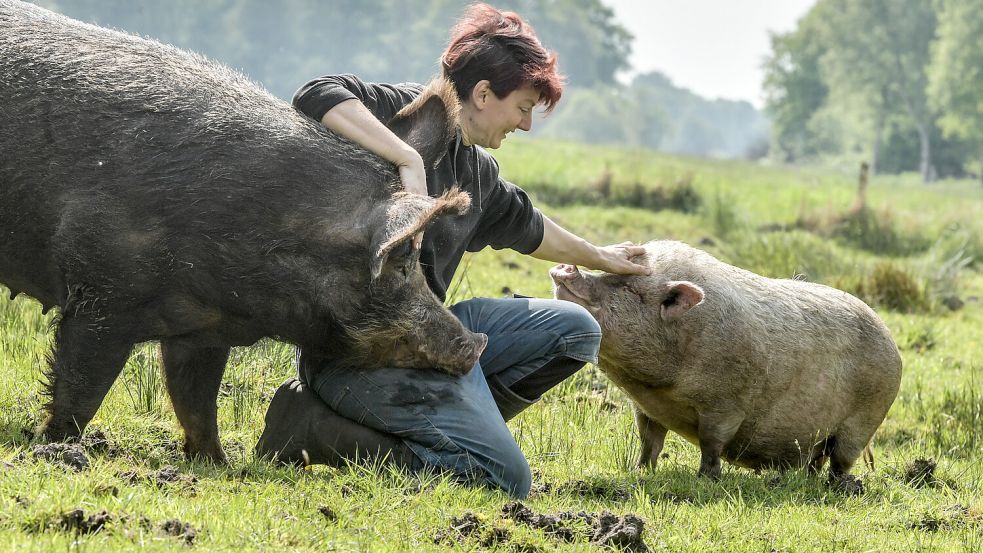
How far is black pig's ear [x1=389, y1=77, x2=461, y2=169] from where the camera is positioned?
16.2ft

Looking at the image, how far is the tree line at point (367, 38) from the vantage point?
3378 inches

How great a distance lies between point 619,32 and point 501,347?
147719 millimetres

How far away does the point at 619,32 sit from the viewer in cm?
14912

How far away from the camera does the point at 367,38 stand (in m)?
106

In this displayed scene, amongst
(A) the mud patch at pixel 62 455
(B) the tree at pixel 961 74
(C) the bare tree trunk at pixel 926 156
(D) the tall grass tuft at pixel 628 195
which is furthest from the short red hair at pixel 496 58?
(C) the bare tree trunk at pixel 926 156

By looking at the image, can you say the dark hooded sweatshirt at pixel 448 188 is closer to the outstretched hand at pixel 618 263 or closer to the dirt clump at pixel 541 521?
the outstretched hand at pixel 618 263

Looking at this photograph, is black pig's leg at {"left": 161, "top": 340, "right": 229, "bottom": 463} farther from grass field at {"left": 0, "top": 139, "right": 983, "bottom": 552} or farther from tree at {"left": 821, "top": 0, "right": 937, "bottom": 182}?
tree at {"left": 821, "top": 0, "right": 937, "bottom": 182}

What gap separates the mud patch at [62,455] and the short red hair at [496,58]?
7.15 feet

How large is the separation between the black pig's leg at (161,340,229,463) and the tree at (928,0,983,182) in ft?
220

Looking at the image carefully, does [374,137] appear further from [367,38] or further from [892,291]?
[367,38]

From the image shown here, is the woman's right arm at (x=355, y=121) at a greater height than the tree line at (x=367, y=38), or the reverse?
the tree line at (x=367, y=38)

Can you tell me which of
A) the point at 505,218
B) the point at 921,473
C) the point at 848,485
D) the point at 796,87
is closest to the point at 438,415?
the point at 505,218

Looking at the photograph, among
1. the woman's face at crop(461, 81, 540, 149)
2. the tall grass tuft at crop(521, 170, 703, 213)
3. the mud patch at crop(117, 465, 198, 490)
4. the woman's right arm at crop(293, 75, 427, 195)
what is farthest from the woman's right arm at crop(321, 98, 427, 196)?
the tall grass tuft at crop(521, 170, 703, 213)

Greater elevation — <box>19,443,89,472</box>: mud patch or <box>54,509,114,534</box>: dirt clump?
<box>19,443,89,472</box>: mud patch
